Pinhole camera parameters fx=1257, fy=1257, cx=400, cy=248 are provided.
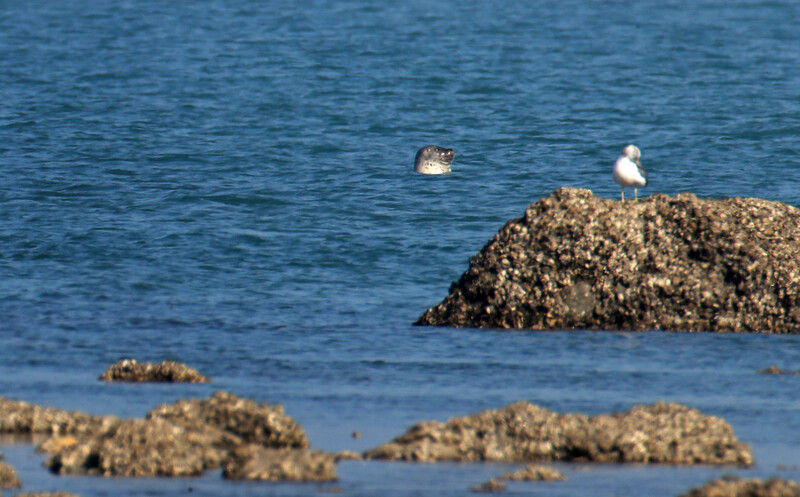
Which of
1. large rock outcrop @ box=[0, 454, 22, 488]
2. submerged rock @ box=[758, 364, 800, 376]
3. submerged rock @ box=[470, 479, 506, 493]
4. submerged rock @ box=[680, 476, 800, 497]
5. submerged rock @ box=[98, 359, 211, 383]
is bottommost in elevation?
submerged rock @ box=[98, 359, 211, 383]

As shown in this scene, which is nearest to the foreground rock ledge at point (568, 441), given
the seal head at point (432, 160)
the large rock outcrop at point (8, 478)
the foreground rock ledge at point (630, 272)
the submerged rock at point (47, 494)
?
the submerged rock at point (47, 494)

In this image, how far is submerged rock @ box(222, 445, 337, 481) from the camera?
743 cm

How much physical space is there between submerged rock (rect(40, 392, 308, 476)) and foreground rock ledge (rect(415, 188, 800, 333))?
5.55m

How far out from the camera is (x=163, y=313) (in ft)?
48.6

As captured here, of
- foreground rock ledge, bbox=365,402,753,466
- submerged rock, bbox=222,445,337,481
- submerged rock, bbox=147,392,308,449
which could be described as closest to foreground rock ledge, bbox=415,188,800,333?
foreground rock ledge, bbox=365,402,753,466

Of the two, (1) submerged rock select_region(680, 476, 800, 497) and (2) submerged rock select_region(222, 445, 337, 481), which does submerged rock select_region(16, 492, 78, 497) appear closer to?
(2) submerged rock select_region(222, 445, 337, 481)

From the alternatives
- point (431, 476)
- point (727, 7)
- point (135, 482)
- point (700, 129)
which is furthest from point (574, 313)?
point (727, 7)

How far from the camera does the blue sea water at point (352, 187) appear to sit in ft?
33.4

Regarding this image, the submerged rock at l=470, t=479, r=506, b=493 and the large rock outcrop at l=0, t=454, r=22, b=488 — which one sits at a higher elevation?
the submerged rock at l=470, t=479, r=506, b=493

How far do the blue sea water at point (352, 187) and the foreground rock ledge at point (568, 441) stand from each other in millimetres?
220

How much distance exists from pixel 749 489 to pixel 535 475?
1319mm

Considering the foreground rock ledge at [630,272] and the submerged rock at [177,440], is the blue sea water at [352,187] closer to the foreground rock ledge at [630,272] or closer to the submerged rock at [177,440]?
the submerged rock at [177,440]

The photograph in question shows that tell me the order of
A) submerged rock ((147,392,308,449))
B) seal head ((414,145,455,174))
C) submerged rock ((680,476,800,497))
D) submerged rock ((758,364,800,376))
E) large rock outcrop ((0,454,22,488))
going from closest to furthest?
submerged rock ((680,476,800,497)) → large rock outcrop ((0,454,22,488)) → submerged rock ((147,392,308,449)) → submerged rock ((758,364,800,376)) → seal head ((414,145,455,174))

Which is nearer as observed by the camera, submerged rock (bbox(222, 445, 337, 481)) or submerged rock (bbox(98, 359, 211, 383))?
submerged rock (bbox(222, 445, 337, 481))
